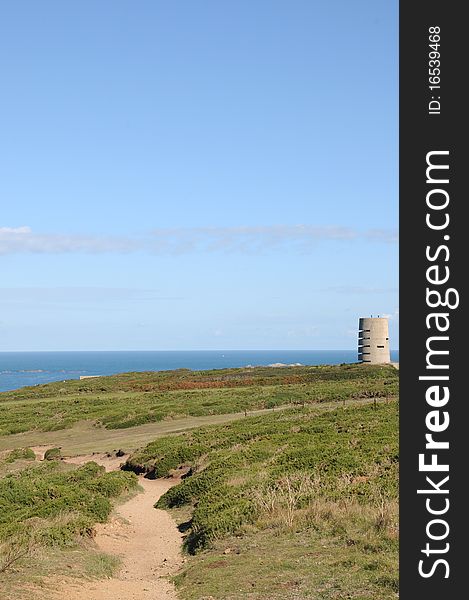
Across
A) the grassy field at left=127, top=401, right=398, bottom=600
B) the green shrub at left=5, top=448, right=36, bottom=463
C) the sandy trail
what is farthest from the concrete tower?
the sandy trail

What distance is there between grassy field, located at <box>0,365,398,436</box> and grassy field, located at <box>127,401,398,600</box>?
62.3ft

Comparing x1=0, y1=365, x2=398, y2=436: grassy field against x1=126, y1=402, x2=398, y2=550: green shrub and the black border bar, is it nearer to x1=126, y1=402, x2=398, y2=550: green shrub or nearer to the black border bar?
x1=126, y1=402, x2=398, y2=550: green shrub

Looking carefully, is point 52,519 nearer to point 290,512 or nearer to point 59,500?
point 59,500

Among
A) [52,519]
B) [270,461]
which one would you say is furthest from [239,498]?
[270,461]

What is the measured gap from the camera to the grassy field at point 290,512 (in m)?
12.8

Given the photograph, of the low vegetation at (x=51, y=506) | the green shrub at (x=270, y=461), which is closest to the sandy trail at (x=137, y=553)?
the low vegetation at (x=51, y=506)

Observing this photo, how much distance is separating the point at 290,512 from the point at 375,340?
7173 cm

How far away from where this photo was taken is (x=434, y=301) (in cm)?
679

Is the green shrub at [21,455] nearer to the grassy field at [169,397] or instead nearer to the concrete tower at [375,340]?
the grassy field at [169,397]

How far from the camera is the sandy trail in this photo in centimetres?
1419

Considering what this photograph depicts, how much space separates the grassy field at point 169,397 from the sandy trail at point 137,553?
978 inches

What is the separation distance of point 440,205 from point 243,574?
9.68 m

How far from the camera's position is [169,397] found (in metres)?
64.0

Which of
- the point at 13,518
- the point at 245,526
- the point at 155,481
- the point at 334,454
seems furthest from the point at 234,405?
the point at 245,526
